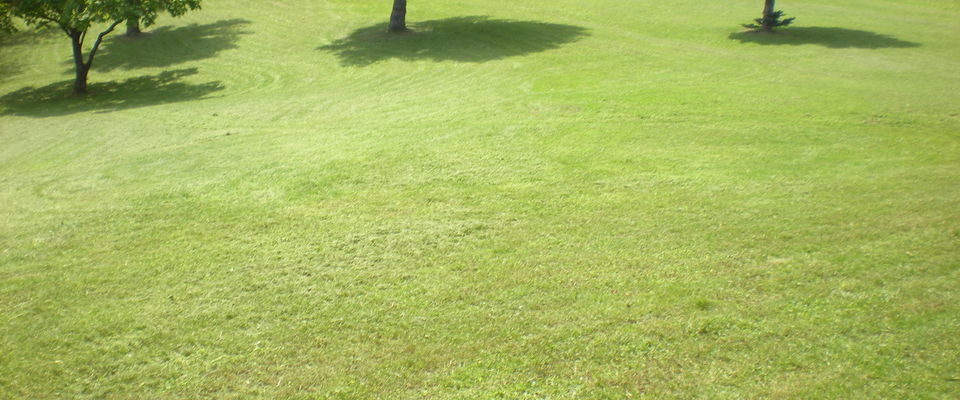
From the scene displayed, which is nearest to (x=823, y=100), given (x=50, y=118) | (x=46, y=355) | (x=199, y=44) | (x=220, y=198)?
(x=220, y=198)

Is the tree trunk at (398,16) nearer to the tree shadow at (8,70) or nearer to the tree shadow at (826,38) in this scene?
the tree shadow at (826,38)

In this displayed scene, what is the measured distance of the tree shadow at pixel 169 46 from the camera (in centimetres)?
2597

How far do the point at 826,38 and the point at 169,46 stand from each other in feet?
97.6

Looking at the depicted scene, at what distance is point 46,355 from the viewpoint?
536cm

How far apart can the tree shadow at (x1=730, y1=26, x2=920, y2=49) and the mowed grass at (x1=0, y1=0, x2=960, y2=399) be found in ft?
12.3

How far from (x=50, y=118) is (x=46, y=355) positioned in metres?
15.8

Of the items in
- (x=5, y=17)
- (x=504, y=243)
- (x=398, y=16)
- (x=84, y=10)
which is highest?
(x=398, y=16)

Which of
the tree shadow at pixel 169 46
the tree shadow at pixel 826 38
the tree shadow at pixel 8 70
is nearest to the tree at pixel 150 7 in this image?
the tree shadow at pixel 169 46

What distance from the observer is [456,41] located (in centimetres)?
2403

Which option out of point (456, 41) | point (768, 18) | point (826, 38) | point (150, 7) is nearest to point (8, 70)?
point (150, 7)

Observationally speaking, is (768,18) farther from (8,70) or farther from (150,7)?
(8,70)

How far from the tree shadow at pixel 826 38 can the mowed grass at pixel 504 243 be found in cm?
374

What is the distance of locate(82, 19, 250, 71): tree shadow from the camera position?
26.0 meters

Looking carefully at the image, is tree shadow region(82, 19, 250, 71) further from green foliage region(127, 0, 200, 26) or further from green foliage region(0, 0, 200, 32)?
green foliage region(0, 0, 200, 32)
